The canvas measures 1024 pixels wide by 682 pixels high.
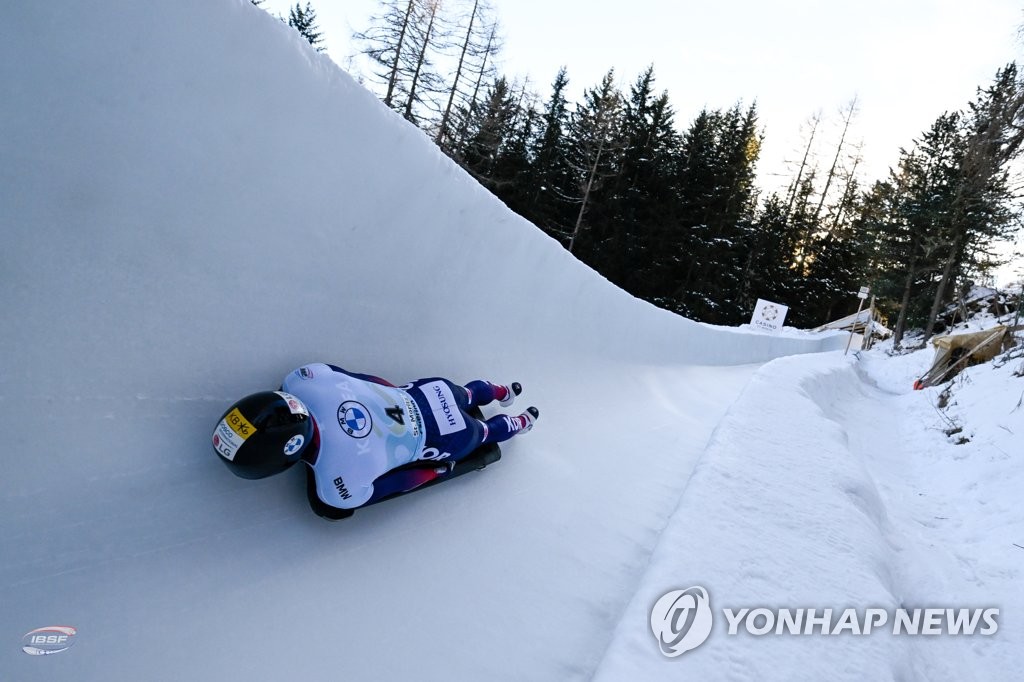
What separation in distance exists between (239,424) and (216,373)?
14.0 inches

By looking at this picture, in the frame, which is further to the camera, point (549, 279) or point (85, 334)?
point (549, 279)

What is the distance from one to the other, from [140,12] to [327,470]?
4.71ft

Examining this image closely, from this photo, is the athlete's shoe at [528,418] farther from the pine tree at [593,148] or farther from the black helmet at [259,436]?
the pine tree at [593,148]

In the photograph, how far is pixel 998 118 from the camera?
8195mm

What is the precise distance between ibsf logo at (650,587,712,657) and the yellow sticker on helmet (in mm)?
1308

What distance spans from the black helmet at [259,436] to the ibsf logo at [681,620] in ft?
3.98

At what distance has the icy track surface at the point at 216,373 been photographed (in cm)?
130

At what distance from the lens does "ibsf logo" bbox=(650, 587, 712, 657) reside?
147cm

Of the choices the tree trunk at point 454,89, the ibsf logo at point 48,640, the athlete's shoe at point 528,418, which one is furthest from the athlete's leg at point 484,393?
the tree trunk at point 454,89

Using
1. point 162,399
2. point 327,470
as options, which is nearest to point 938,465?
point 327,470

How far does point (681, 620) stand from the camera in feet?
5.08

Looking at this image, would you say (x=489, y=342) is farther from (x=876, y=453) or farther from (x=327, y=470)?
(x=876, y=453)

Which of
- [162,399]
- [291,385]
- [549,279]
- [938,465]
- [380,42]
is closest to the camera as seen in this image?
[162,399]

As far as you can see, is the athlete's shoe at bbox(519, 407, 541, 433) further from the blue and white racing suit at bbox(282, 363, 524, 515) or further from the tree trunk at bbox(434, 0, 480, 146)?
the tree trunk at bbox(434, 0, 480, 146)
